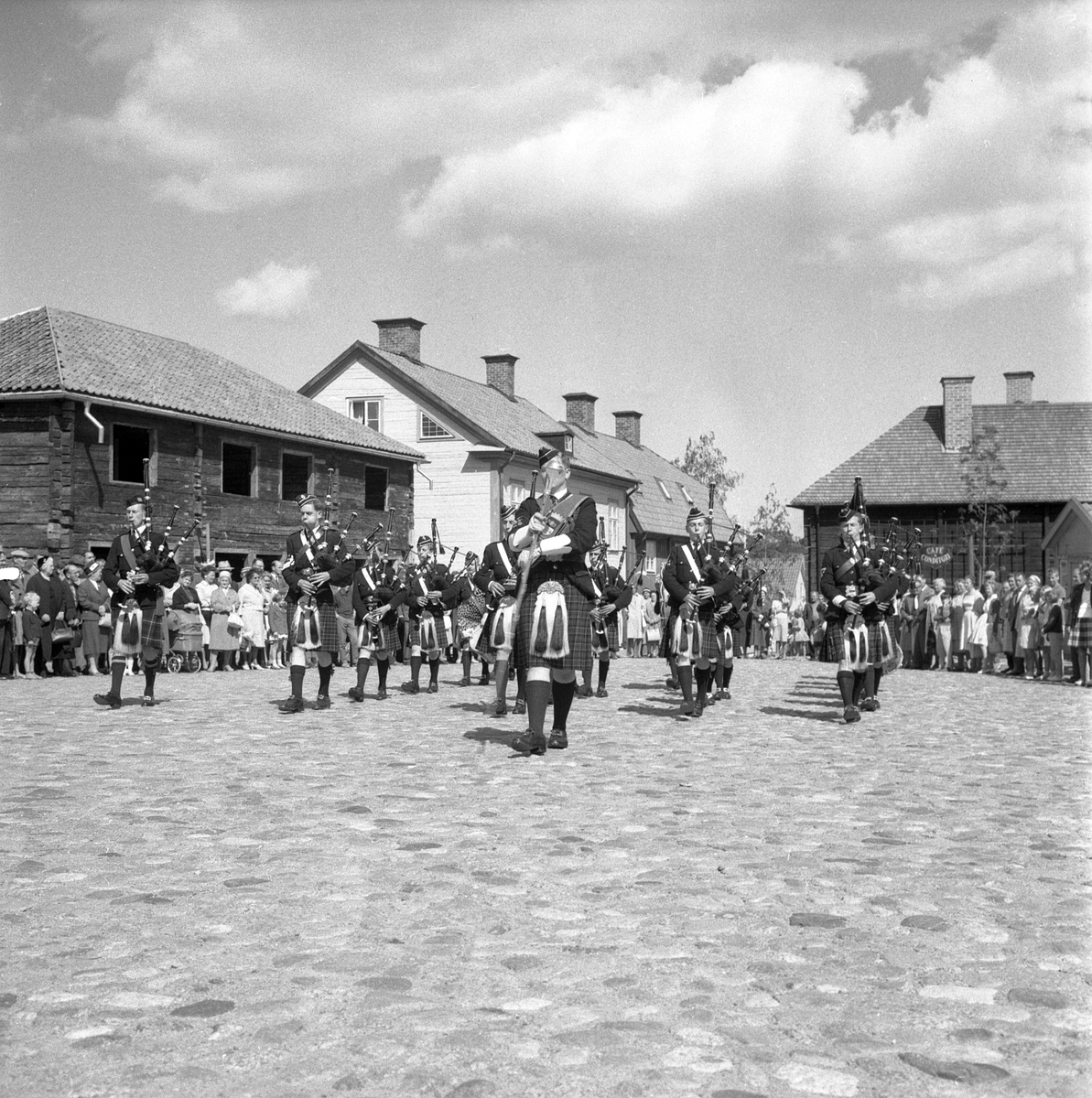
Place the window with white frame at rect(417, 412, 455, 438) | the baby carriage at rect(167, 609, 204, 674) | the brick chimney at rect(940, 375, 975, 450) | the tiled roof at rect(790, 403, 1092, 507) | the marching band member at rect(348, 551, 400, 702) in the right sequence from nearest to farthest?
the marching band member at rect(348, 551, 400, 702), the baby carriage at rect(167, 609, 204, 674), the window with white frame at rect(417, 412, 455, 438), the tiled roof at rect(790, 403, 1092, 507), the brick chimney at rect(940, 375, 975, 450)

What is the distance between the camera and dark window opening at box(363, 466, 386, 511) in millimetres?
39156

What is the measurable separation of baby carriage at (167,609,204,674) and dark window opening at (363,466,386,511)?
16.0m

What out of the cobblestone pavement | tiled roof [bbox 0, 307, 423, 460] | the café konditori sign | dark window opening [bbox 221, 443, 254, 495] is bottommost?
the cobblestone pavement

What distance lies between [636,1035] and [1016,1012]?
43.1 inches

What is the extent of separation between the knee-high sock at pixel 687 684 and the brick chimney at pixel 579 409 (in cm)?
4868

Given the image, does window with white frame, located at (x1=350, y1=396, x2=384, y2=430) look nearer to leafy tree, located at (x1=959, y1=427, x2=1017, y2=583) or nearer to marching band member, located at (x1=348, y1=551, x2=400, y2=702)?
leafy tree, located at (x1=959, y1=427, x2=1017, y2=583)

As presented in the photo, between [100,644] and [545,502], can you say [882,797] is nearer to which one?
[545,502]

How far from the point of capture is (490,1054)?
3.49 m

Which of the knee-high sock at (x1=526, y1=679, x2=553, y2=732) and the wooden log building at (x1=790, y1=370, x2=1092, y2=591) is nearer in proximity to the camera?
the knee-high sock at (x1=526, y1=679, x2=553, y2=732)

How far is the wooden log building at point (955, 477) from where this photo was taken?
48500 millimetres

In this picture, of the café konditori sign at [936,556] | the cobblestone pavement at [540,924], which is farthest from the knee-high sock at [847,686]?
the café konditori sign at [936,556]

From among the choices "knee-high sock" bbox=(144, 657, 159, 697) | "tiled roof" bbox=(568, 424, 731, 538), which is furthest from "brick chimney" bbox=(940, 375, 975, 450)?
"knee-high sock" bbox=(144, 657, 159, 697)

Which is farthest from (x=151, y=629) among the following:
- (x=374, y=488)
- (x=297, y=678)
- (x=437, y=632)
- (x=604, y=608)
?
(x=374, y=488)

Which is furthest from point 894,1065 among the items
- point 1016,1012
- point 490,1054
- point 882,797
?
point 882,797
